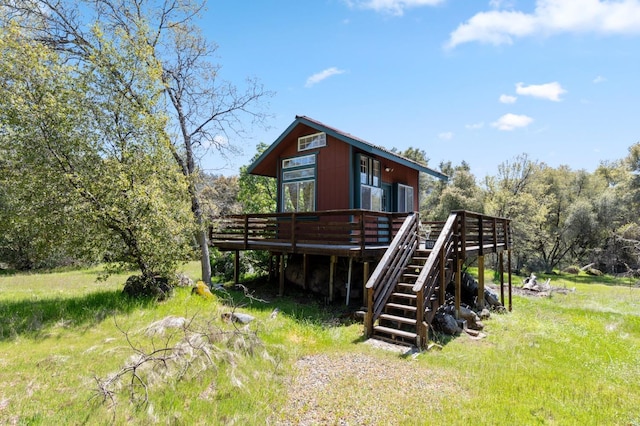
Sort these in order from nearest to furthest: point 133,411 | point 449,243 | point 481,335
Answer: point 133,411 < point 481,335 < point 449,243

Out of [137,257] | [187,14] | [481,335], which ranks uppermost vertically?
[187,14]

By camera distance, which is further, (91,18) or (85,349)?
(91,18)

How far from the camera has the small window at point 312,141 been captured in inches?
445

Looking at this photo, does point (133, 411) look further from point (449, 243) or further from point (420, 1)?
point (420, 1)

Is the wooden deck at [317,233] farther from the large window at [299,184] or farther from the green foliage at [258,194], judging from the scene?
the green foliage at [258,194]

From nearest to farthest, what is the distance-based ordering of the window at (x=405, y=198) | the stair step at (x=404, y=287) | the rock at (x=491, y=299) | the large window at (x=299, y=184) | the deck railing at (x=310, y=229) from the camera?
1. the stair step at (x=404, y=287)
2. the deck railing at (x=310, y=229)
3. the rock at (x=491, y=299)
4. the large window at (x=299, y=184)
5. the window at (x=405, y=198)

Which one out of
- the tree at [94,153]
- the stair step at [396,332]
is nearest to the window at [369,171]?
the stair step at [396,332]

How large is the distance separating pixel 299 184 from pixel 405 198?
4.45 metres

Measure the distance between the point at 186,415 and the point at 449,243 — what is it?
6845mm

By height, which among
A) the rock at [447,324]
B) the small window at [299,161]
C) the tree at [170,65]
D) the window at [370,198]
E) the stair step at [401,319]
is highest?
the tree at [170,65]

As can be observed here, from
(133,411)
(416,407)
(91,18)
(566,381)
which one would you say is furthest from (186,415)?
(91,18)

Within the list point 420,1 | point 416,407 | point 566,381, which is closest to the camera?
point 416,407

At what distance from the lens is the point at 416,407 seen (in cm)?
391

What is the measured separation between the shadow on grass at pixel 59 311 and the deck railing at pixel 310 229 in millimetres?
3927
